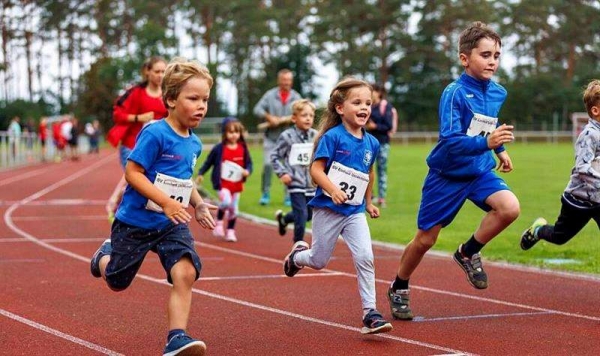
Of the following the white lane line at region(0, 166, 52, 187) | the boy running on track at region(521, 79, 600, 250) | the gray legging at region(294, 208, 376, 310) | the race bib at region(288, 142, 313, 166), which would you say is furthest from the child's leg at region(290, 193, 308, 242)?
the white lane line at region(0, 166, 52, 187)

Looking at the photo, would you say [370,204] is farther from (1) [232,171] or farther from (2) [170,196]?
(1) [232,171]

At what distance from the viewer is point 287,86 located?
635 inches

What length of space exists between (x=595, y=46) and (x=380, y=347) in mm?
66416

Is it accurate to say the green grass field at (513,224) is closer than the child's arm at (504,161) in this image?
No

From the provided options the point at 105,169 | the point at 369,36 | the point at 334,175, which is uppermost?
the point at 369,36

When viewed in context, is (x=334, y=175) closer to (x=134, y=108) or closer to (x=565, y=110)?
(x=134, y=108)

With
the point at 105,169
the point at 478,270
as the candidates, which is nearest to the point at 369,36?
the point at 105,169

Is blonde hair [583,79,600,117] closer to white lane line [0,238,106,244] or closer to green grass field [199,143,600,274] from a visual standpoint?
green grass field [199,143,600,274]

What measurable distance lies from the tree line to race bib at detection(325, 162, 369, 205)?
58039 millimetres

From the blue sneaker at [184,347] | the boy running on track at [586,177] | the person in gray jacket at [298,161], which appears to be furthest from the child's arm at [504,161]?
the person in gray jacket at [298,161]

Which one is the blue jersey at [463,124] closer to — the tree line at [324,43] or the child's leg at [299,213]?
the child's leg at [299,213]

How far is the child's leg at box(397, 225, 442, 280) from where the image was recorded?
7.28m

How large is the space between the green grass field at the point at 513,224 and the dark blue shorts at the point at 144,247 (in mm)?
5015

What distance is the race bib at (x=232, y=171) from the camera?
43.8ft
